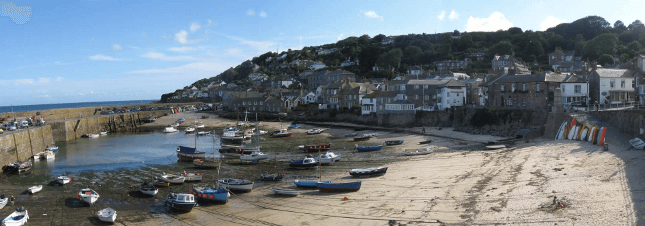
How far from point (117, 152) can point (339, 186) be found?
32390 mm

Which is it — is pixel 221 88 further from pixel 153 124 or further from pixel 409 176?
pixel 409 176

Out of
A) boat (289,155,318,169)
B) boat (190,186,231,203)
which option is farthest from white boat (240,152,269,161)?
boat (190,186,231,203)

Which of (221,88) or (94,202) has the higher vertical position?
(221,88)

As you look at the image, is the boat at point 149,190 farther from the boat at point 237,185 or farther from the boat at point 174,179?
the boat at point 237,185

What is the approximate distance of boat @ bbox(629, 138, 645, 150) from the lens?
2871cm

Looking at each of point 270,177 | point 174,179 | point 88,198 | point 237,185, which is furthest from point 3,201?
point 270,177

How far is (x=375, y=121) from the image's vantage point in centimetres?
6322

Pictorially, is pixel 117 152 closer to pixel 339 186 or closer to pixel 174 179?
pixel 174 179

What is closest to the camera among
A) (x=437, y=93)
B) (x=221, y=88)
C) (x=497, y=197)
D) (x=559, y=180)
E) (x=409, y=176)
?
(x=497, y=197)

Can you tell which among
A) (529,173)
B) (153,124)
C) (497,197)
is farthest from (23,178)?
(153,124)

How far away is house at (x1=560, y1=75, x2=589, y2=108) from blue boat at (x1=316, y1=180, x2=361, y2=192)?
34.3 metres

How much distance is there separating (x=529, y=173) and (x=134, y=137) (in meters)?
56.3

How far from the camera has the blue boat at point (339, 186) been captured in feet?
84.1

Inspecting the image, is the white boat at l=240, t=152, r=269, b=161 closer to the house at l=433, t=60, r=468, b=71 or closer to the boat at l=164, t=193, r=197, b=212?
the boat at l=164, t=193, r=197, b=212
